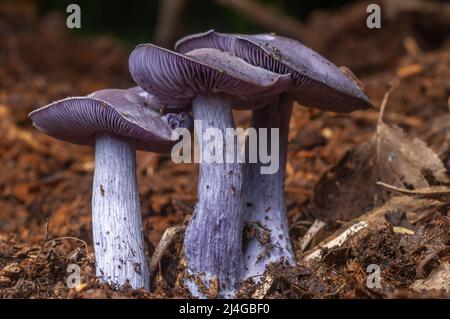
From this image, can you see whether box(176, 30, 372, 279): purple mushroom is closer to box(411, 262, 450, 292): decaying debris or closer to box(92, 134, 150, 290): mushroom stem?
box(92, 134, 150, 290): mushroom stem

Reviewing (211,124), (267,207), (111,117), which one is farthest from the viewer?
(267,207)

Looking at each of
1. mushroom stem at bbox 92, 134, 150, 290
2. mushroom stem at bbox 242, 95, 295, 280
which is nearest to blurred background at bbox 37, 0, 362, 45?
mushroom stem at bbox 242, 95, 295, 280

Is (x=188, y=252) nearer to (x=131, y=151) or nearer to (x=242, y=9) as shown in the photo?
(x=131, y=151)

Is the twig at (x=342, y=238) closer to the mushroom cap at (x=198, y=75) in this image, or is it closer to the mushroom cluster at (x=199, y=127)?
the mushroom cluster at (x=199, y=127)

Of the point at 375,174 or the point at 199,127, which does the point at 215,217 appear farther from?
the point at 375,174

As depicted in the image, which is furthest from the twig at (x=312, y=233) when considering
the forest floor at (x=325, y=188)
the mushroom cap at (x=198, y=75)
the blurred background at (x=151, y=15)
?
the blurred background at (x=151, y=15)

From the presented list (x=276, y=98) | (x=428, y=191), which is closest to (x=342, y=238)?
(x=428, y=191)
